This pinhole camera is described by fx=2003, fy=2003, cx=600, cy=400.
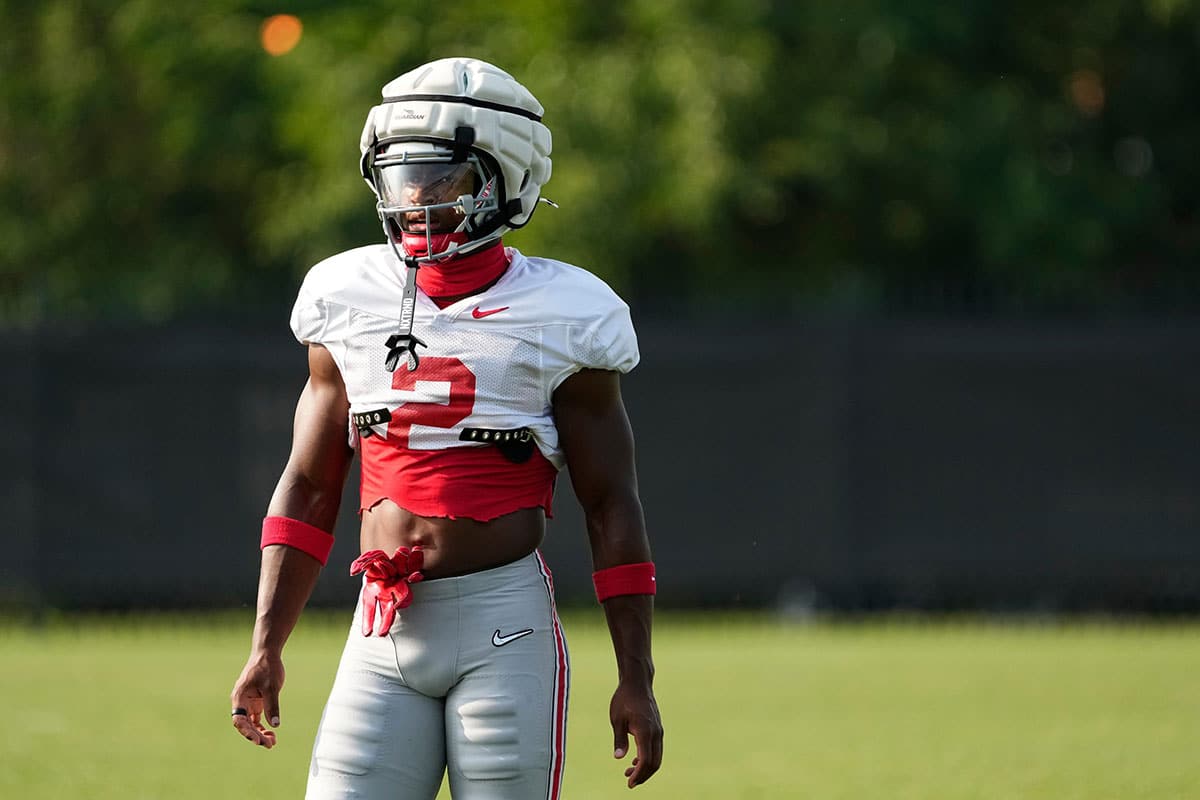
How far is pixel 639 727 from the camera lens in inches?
163

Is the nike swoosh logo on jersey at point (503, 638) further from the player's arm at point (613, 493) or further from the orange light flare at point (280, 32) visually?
the orange light flare at point (280, 32)

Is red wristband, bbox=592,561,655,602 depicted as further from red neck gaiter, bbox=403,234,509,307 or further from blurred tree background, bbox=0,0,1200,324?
blurred tree background, bbox=0,0,1200,324

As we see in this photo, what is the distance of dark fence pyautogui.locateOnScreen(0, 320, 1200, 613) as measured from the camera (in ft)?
48.3

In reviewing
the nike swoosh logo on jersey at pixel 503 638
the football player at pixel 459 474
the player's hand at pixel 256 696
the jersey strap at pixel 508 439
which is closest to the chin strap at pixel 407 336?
the football player at pixel 459 474

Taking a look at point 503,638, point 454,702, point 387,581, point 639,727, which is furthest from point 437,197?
point 639,727

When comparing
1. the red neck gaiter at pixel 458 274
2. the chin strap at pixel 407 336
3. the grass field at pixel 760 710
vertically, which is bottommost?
the grass field at pixel 760 710

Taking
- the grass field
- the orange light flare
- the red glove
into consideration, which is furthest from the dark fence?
the red glove

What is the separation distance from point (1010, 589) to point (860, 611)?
114 centimetres

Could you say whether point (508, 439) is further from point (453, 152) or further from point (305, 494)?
point (453, 152)

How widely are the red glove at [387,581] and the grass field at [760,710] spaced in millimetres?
3831

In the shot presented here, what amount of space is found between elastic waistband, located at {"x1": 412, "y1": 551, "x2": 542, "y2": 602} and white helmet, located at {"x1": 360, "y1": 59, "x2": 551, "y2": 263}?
26.6 inches

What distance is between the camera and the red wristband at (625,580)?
4.22 metres

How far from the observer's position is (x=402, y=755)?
13.3 ft

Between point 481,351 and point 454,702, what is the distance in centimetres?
73
